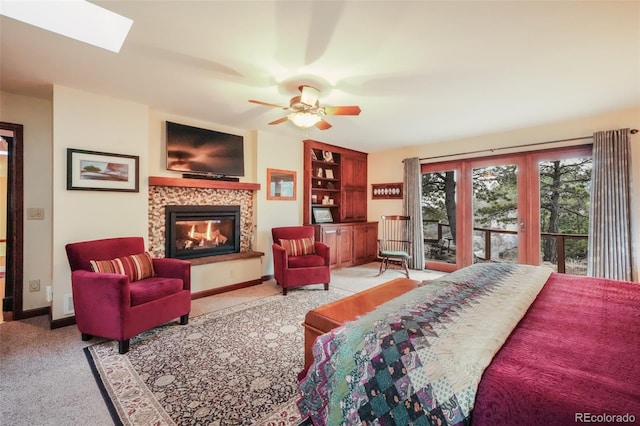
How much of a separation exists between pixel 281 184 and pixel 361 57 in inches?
115

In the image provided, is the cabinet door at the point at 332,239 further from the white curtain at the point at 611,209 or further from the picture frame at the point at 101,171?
the white curtain at the point at 611,209

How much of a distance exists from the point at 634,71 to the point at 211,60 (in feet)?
12.6

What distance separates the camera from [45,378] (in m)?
1.94

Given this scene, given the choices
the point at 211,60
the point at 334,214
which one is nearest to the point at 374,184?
the point at 334,214

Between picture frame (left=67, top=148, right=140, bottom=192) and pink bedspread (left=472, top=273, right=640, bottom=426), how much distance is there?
3819 mm

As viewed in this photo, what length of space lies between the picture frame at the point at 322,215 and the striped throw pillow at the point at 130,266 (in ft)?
10.3

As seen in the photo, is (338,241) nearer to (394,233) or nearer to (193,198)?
(394,233)

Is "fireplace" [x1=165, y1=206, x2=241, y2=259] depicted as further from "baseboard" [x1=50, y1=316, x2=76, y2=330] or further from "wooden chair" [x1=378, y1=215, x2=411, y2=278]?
"wooden chair" [x1=378, y1=215, x2=411, y2=278]

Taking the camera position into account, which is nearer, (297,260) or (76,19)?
(76,19)

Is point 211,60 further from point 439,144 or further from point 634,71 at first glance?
point 439,144

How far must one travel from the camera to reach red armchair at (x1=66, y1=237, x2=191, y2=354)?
7.47 ft

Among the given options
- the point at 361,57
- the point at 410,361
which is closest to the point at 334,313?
the point at 410,361

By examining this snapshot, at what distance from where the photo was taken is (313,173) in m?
5.60

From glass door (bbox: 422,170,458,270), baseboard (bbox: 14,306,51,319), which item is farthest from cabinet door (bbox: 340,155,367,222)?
baseboard (bbox: 14,306,51,319)
